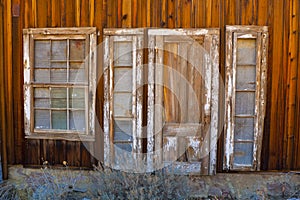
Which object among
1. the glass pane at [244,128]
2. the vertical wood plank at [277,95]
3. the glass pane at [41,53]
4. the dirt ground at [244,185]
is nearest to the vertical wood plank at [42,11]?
the glass pane at [41,53]

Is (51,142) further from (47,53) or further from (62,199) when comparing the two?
(47,53)

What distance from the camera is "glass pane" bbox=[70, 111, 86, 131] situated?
15.0ft

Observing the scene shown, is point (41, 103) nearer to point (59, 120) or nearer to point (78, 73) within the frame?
point (59, 120)

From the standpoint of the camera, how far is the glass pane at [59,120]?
459cm

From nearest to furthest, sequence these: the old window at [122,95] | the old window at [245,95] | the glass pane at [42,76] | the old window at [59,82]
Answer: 1. the old window at [245,95]
2. the old window at [122,95]
3. the old window at [59,82]
4. the glass pane at [42,76]

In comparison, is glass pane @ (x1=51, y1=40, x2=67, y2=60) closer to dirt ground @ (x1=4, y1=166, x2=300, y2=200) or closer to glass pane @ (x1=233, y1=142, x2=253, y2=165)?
dirt ground @ (x1=4, y1=166, x2=300, y2=200)

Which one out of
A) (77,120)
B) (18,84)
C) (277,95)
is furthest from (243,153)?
(18,84)

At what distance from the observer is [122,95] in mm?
4480

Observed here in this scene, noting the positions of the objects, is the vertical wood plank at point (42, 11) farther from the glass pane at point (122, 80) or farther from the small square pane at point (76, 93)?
the glass pane at point (122, 80)

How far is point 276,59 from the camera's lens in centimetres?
430

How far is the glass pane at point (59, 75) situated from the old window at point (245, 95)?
7.90ft

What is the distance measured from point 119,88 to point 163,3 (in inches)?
54.6

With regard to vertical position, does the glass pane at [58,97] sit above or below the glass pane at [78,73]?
below

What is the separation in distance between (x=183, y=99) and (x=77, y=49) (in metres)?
1.74
